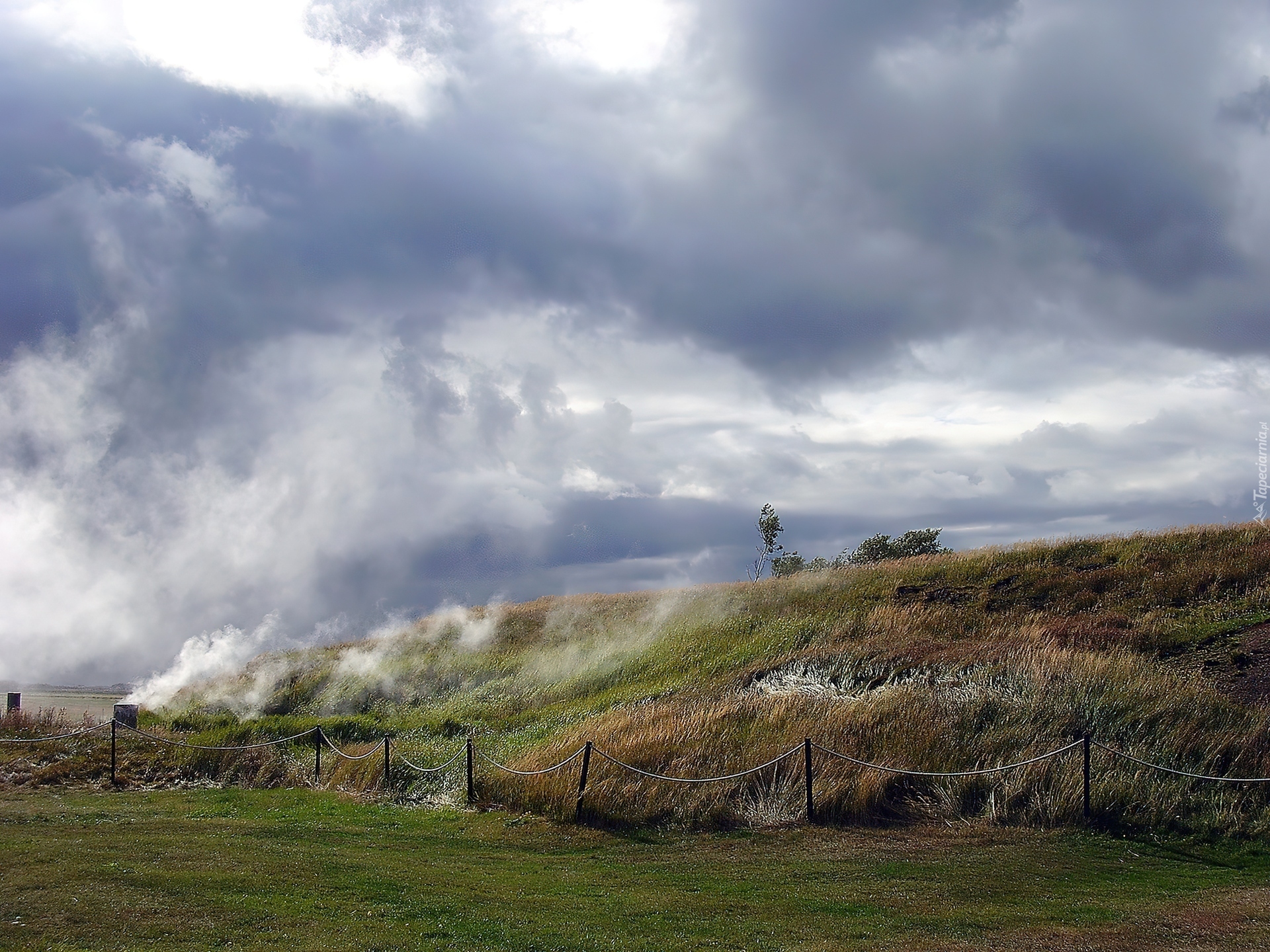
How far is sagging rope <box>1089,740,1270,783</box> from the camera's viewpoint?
14859 millimetres

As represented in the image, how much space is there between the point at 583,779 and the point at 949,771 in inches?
286

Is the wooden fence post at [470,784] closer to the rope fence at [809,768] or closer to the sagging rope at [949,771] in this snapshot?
the rope fence at [809,768]

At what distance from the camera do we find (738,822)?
16.2m

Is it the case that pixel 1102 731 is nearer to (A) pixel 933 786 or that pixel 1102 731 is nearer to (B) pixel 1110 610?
(A) pixel 933 786

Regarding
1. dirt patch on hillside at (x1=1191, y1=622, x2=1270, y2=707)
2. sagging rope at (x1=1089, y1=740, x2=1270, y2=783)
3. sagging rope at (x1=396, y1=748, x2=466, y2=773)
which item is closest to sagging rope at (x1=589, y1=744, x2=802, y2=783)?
sagging rope at (x1=396, y1=748, x2=466, y2=773)

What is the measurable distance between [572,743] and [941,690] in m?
9.11

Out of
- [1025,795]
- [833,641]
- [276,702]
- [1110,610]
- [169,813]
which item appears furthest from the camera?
[276,702]

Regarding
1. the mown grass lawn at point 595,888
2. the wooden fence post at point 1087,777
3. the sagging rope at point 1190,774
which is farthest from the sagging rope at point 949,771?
the mown grass lawn at point 595,888

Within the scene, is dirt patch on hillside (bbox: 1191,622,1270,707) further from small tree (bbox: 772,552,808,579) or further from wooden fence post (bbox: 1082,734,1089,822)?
small tree (bbox: 772,552,808,579)

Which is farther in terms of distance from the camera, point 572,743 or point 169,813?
point 572,743

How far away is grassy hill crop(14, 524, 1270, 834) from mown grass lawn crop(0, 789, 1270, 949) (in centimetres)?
122

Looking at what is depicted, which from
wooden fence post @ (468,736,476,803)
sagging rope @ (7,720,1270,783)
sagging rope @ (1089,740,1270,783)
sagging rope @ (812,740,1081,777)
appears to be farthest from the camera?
wooden fence post @ (468,736,476,803)

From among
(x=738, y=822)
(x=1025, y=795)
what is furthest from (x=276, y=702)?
(x=1025, y=795)

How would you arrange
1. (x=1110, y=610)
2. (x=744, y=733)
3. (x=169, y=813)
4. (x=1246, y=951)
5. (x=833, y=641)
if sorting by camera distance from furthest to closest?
(x=833, y=641)
(x=1110, y=610)
(x=744, y=733)
(x=169, y=813)
(x=1246, y=951)
